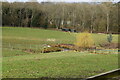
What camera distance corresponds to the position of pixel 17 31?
27.4 m

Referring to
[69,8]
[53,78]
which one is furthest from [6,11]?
[53,78]

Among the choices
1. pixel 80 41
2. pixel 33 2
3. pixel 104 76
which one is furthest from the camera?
pixel 33 2

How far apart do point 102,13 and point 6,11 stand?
49.5 ft

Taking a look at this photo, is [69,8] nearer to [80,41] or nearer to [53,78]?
[80,41]

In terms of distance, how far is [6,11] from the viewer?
67.1 feet

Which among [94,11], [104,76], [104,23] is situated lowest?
[104,76]

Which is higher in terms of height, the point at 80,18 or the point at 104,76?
the point at 80,18

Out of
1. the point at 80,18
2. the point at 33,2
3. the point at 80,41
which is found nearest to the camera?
the point at 80,41

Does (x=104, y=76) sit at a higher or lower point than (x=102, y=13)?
lower

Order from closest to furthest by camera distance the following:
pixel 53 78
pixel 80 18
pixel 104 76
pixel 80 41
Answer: pixel 104 76 → pixel 53 78 → pixel 80 41 → pixel 80 18

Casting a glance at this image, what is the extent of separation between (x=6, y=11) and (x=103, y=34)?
13.2 meters

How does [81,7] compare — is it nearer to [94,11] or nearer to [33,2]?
[94,11]

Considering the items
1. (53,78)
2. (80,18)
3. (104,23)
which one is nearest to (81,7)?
(80,18)

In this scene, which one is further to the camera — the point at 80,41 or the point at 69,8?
the point at 69,8
